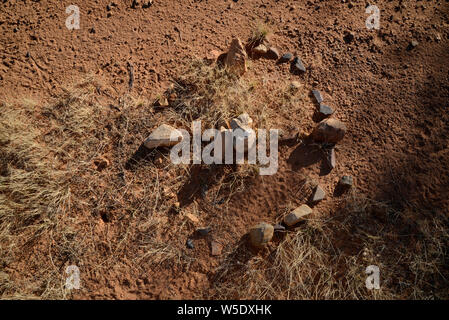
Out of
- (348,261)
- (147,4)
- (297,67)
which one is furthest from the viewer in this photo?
(147,4)

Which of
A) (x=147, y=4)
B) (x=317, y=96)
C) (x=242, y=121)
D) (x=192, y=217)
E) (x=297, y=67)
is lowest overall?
(x=192, y=217)

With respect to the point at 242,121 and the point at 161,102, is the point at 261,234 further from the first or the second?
the point at 161,102

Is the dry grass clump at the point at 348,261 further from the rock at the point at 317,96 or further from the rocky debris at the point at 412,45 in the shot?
the rocky debris at the point at 412,45

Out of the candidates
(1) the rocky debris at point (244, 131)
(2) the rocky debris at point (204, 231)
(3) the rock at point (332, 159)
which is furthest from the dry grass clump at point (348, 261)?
(1) the rocky debris at point (244, 131)

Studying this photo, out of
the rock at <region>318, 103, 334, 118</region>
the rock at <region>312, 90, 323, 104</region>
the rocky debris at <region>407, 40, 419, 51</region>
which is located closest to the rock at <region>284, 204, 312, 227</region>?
the rock at <region>318, 103, 334, 118</region>

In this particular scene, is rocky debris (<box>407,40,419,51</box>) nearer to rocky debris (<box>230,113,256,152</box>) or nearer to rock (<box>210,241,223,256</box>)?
rocky debris (<box>230,113,256,152</box>)

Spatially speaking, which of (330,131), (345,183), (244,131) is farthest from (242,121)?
(345,183)

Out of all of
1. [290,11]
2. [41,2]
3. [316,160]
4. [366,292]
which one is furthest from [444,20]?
[41,2]
